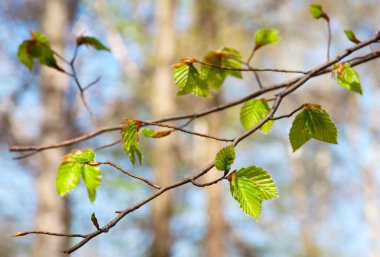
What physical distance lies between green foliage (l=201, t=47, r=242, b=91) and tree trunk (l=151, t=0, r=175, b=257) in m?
4.44

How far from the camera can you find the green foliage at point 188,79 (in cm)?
108

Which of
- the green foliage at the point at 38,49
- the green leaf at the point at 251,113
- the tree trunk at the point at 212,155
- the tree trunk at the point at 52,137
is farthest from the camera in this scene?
the tree trunk at the point at 212,155

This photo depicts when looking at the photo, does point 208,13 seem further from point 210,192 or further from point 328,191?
point 328,191

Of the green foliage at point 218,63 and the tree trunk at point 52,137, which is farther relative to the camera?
the tree trunk at point 52,137

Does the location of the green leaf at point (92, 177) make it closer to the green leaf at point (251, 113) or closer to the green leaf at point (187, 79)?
the green leaf at point (187, 79)

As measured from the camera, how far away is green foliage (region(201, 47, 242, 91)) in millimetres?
1317

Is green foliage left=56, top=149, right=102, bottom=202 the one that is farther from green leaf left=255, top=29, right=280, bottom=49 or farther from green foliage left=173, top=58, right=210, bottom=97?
green leaf left=255, top=29, right=280, bottom=49

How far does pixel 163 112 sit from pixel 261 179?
5415 mm

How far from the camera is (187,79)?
1.12 metres

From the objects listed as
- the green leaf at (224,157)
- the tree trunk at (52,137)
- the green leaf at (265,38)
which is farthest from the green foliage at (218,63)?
the tree trunk at (52,137)

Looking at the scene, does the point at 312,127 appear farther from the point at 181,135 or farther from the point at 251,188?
the point at 181,135

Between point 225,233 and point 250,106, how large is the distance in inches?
233

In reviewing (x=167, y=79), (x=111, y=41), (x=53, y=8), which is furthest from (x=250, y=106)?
(x=111, y=41)

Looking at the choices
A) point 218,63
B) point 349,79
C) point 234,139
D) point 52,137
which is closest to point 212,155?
point 52,137
